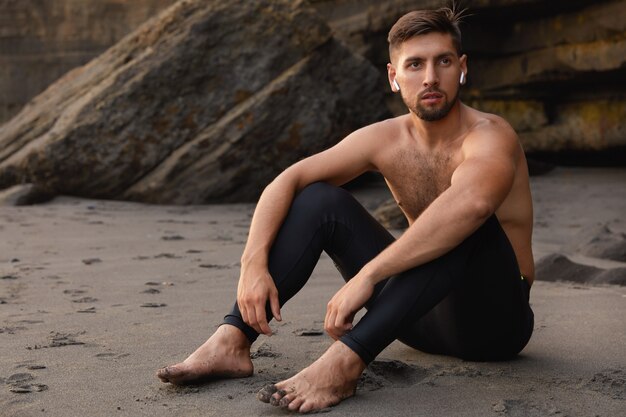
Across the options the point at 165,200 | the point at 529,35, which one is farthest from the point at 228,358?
the point at 529,35

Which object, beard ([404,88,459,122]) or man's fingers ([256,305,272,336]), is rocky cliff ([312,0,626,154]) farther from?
man's fingers ([256,305,272,336])

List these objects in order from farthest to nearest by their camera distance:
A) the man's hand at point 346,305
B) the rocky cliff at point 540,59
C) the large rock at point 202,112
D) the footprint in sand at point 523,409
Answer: the rocky cliff at point 540,59 → the large rock at point 202,112 → the man's hand at point 346,305 → the footprint in sand at point 523,409

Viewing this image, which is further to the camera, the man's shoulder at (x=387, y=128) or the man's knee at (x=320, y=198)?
the man's shoulder at (x=387, y=128)

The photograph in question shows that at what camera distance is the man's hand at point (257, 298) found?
8.73 feet

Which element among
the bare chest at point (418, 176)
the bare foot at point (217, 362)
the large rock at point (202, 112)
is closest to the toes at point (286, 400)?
the bare foot at point (217, 362)

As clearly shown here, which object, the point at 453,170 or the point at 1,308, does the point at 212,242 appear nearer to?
the point at 1,308

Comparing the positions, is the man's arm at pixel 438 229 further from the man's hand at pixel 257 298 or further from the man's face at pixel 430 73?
the man's face at pixel 430 73

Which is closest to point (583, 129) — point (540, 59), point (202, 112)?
point (540, 59)

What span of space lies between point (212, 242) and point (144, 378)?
10.6 feet

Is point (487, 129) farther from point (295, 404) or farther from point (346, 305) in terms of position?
point (295, 404)

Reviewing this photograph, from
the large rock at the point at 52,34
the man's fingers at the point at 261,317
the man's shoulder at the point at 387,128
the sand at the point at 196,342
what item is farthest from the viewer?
the large rock at the point at 52,34

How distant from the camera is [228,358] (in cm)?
266

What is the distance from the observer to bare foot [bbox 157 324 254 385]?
8.38 ft

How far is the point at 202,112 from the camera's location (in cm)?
805
